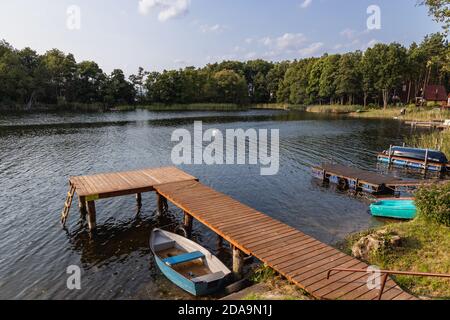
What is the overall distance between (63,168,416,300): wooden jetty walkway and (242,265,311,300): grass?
14.9 inches

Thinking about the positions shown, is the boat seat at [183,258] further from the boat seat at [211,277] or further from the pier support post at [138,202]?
the pier support post at [138,202]

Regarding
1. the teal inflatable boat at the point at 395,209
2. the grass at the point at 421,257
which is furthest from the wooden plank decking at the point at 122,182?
the grass at the point at 421,257

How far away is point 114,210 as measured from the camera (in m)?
22.7

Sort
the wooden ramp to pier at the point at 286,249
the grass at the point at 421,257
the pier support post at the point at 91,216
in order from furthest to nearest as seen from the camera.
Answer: the pier support post at the point at 91,216 → the grass at the point at 421,257 → the wooden ramp to pier at the point at 286,249

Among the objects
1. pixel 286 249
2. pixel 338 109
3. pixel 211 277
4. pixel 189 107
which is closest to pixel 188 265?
pixel 211 277

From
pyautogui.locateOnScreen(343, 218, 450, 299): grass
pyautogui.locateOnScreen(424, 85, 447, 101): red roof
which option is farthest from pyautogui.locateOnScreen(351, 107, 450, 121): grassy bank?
pyautogui.locateOnScreen(343, 218, 450, 299): grass

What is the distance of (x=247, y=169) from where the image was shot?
34000 mm

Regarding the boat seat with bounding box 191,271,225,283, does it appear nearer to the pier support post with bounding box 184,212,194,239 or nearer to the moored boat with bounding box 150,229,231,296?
the moored boat with bounding box 150,229,231,296

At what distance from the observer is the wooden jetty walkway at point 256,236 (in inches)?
426

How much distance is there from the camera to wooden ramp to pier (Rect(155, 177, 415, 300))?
1061 centimetres

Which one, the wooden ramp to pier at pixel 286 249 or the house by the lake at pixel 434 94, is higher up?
the house by the lake at pixel 434 94

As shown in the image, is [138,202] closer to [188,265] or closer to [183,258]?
[188,265]
